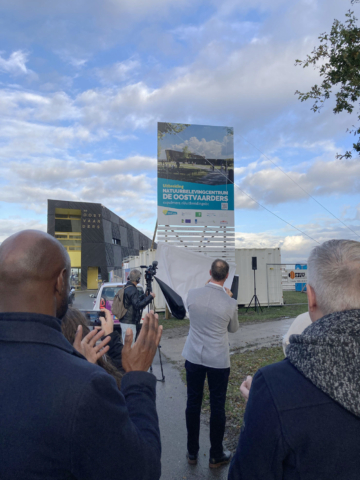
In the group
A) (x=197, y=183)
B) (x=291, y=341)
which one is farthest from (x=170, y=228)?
(x=291, y=341)

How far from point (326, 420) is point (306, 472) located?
0.21 meters

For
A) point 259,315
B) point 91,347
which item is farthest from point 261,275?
point 91,347

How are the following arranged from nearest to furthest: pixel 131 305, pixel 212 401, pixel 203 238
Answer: pixel 212 401 → pixel 131 305 → pixel 203 238

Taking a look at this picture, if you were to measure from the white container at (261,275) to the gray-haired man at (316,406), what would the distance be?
1628 centimetres

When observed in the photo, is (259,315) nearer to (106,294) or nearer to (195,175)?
(195,175)

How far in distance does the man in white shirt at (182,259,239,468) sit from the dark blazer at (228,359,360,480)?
2.30m

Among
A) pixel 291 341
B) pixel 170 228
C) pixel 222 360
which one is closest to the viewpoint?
pixel 291 341

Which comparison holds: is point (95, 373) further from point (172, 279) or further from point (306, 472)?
point (172, 279)

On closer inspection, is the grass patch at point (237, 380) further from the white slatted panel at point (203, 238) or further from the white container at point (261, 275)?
the white container at point (261, 275)

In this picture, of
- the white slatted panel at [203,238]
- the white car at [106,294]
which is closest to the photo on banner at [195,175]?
the white slatted panel at [203,238]

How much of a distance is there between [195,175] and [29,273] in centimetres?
1302

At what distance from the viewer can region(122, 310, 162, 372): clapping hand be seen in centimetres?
138

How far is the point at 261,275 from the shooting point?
17750mm

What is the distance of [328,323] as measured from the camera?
1.26 metres
